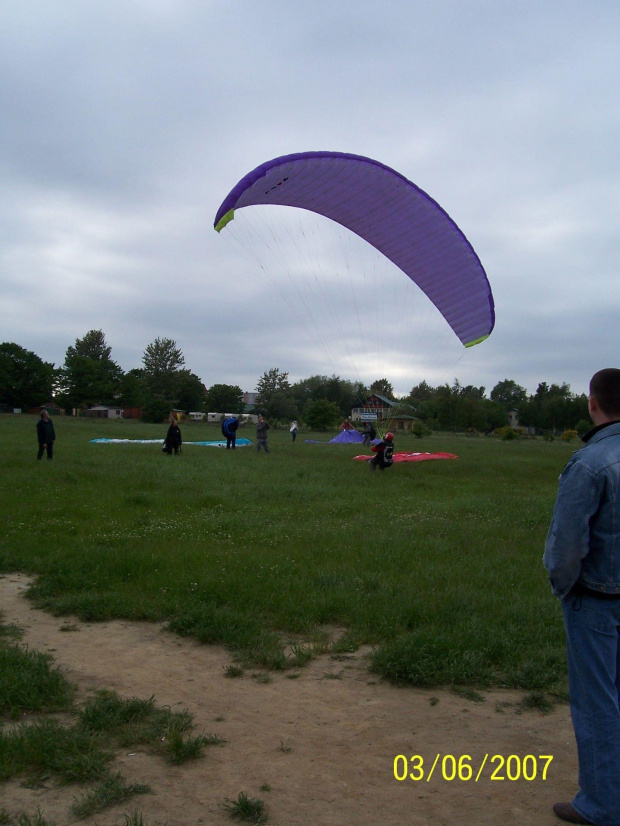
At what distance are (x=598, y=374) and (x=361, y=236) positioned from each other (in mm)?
12026

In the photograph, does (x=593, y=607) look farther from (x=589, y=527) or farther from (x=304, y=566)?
(x=304, y=566)

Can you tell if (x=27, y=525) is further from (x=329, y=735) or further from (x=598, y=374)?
(x=598, y=374)

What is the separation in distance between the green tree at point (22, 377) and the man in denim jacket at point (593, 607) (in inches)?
3540

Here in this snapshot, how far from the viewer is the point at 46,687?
4301 mm

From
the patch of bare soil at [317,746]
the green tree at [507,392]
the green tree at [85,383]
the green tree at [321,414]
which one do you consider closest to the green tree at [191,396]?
the green tree at [85,383]

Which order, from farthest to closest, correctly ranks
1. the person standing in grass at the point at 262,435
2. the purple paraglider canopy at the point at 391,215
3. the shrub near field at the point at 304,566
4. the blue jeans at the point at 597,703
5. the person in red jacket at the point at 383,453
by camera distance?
1. the person standing in grass at the point at 262,435
2. the person in red jacket at the point at 383,453
3. the purple paraglider canopy at the point at 391,215
4. the shrub near field at the point at 304,566
5. the blue jeans at the point at 597,703

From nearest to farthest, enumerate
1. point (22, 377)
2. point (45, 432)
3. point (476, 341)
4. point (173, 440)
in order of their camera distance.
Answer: point (476, 341) → point (45, 432) → point (173, 440) → point (22, 377)

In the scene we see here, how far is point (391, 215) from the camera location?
13.6m

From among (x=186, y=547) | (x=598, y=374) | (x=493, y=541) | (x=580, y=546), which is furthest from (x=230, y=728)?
(x=493, y=541)

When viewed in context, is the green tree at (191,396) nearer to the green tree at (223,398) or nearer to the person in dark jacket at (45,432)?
the green tree at (223,398)

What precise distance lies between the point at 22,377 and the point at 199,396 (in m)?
27.1

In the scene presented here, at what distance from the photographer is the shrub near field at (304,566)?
17.2 feet

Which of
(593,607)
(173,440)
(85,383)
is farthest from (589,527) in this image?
(85,383)

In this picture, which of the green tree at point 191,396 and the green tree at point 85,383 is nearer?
the green tree at point 85,383
